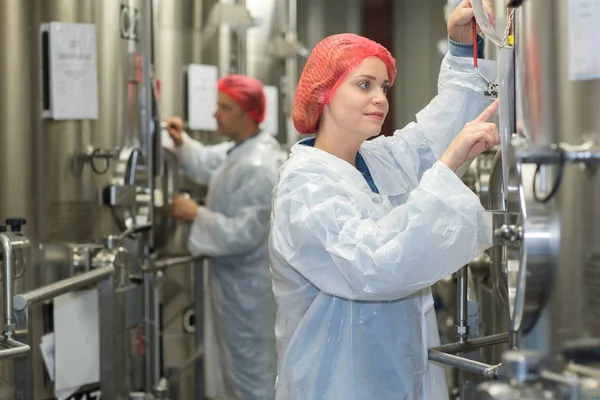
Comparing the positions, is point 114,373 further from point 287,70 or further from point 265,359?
point 287,70

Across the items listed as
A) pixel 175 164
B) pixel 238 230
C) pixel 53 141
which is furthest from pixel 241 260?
pixel 53 141

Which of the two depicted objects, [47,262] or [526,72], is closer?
[526,72]

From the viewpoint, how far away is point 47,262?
6.85ft

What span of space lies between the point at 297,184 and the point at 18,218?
2.49 ft

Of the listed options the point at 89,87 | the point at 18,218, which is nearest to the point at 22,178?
the point at 18,218

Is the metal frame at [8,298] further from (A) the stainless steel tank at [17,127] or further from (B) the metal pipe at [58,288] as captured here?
(A) the stainless steel tank at [17,127]

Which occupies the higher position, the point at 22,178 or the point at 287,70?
the point at 287,70

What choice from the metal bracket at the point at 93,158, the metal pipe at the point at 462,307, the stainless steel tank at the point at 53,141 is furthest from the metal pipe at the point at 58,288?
the metal pipe at the point at 462,307

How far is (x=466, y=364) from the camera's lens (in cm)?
140

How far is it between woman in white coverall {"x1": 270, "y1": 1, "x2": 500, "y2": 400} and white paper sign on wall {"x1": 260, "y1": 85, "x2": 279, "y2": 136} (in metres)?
1.73

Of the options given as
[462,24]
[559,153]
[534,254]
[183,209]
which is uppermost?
[462,24]

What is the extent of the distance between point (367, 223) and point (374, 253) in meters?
0.07

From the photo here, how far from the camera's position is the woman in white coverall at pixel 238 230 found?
2955mm

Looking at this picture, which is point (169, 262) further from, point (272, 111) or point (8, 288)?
point (8, 288)
